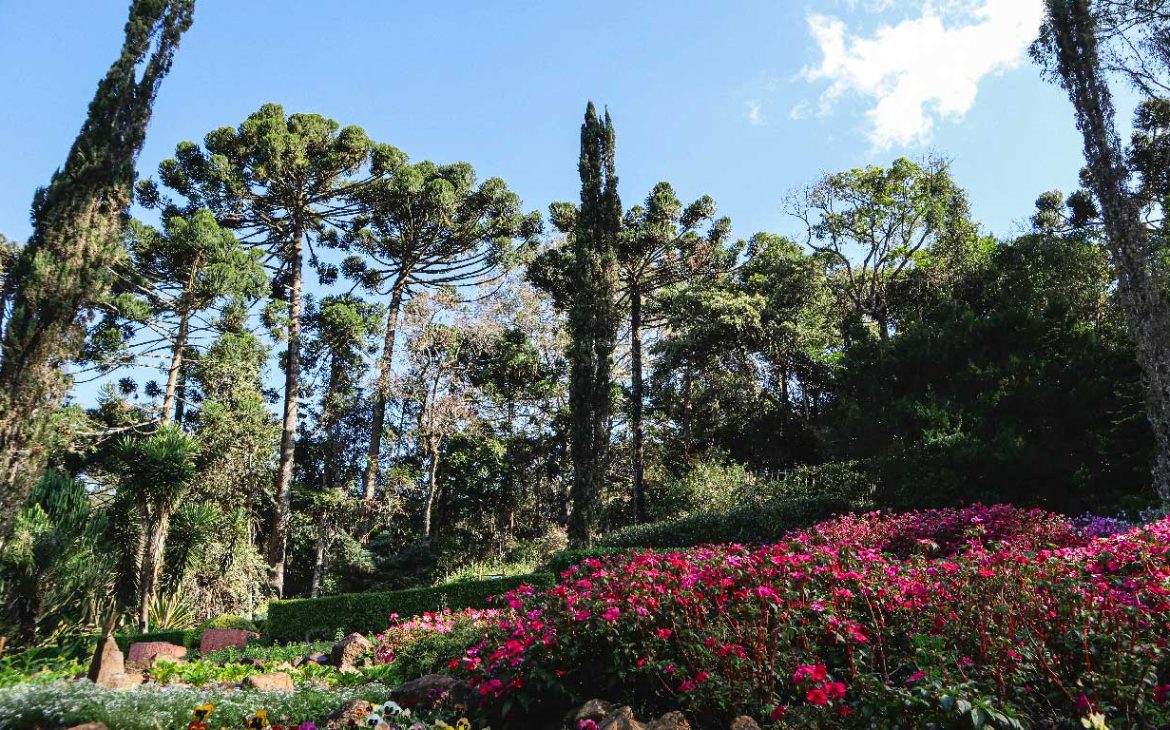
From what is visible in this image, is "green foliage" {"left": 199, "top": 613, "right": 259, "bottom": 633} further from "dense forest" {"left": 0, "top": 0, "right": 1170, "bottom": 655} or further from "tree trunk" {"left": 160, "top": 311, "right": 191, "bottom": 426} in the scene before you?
"tree trunk" {"left": 160, "top": 311, "right": 191, "bottom": 426}

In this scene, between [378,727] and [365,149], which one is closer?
[378,727]

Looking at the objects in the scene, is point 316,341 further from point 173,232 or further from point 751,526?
point 751,526

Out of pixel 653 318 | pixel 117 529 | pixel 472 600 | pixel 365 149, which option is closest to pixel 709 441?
pixel 653 318

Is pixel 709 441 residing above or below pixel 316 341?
below

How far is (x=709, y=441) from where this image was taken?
20641mm

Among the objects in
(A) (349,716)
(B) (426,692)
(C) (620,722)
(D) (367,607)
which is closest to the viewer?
(C) (620,722)

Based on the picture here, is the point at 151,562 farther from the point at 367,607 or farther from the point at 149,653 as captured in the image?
the point at 149,653

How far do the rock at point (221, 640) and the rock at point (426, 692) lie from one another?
6457 mm

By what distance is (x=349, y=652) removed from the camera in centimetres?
726

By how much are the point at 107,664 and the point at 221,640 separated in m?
4.47

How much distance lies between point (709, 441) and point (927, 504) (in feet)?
32.9

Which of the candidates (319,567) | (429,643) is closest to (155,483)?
(319,567)

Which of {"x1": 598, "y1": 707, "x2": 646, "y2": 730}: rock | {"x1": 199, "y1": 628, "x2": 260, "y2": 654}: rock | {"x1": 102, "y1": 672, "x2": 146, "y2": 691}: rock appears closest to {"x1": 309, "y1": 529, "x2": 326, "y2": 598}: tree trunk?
{"x1": 199, "y1": 628, "x2": 260, "y2": 654}: rock

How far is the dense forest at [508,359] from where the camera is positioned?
393 inches
